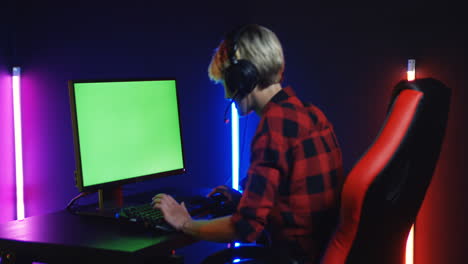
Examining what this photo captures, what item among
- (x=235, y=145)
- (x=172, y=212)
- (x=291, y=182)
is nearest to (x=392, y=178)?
(x=291, y=182)

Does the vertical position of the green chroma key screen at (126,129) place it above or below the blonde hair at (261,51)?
below

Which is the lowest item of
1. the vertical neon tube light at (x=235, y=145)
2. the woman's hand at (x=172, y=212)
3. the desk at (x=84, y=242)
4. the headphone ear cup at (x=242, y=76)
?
the desk at (x=84, y=242)

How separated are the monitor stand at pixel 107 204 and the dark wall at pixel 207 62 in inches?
28.2

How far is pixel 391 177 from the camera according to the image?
1.19 meters

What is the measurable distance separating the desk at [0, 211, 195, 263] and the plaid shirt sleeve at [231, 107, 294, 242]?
0.82ft

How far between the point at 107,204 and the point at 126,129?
29 cm

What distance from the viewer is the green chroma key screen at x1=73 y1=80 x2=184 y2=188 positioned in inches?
72.4

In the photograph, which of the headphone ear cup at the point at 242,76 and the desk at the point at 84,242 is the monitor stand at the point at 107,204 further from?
the headphone ear cup at the point at 242,76

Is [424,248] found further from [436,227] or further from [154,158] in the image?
[154,158]

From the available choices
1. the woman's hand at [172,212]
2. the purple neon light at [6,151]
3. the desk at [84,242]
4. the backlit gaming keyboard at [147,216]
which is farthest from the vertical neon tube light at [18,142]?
the woman's hand at [172,212]

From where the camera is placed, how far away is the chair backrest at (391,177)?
3.82 feet

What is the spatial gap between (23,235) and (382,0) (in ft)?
5.96

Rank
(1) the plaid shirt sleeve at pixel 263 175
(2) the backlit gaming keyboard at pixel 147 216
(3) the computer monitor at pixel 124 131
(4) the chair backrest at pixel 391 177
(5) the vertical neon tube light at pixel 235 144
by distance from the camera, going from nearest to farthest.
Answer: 1. (4) the chair backrest at pixel 391 177
2. (1) the plaid shirt sleeve at pixel 263 175
3. (2) the backlit gaming keyboard at pixel 147 216
4. (3) the computer monitor at pixel 124 131
5. (5) the vertical neon tube light at pixel 235 144

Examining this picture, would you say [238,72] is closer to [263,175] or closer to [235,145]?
[263,175]
